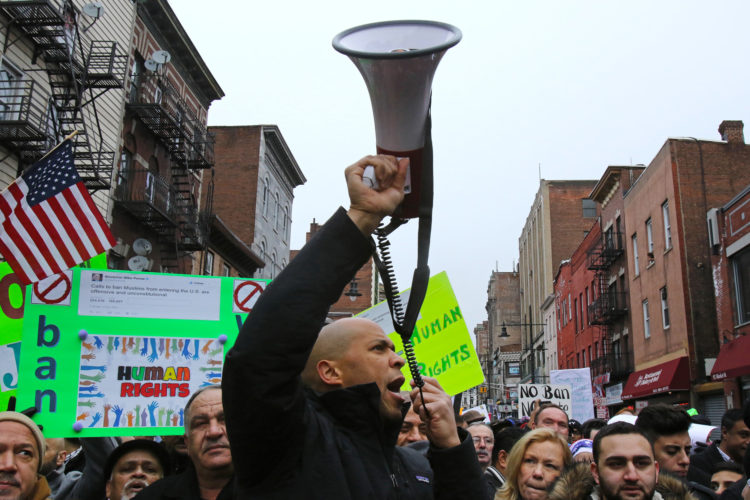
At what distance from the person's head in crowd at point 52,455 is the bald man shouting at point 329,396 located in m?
2.75

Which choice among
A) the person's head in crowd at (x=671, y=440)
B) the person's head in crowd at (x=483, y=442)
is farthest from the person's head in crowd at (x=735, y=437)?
the person's head in crowd at (x=483, y=442)

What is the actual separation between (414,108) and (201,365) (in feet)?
13.1

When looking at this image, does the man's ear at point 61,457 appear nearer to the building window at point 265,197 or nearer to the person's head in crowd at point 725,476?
the person's head in crowd at point 725,476

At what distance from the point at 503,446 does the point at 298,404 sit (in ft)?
Answer: 14.9

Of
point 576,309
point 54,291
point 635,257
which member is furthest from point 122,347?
point 576,309

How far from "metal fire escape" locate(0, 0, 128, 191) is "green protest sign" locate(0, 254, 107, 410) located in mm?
9612

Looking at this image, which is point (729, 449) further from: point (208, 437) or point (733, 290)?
point (733, 290)

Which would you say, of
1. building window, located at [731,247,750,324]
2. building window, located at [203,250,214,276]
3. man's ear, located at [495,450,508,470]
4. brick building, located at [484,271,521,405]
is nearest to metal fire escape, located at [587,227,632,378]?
building window, located at [731,247,750,324]

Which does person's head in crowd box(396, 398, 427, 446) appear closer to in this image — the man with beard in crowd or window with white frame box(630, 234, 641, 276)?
the man with beard in crowd

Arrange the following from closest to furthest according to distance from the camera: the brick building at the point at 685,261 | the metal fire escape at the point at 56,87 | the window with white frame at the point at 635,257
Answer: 1. the metal fire escape at the point at 56,87
2. the brick building at the point at 685,261
3. the window with white frame at the point at 635,257

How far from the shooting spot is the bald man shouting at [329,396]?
5.98ft

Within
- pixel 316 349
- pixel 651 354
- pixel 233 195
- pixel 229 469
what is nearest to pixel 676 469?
pixel 229 469

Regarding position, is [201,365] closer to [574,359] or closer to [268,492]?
[268,492]

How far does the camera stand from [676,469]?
5035 mm
